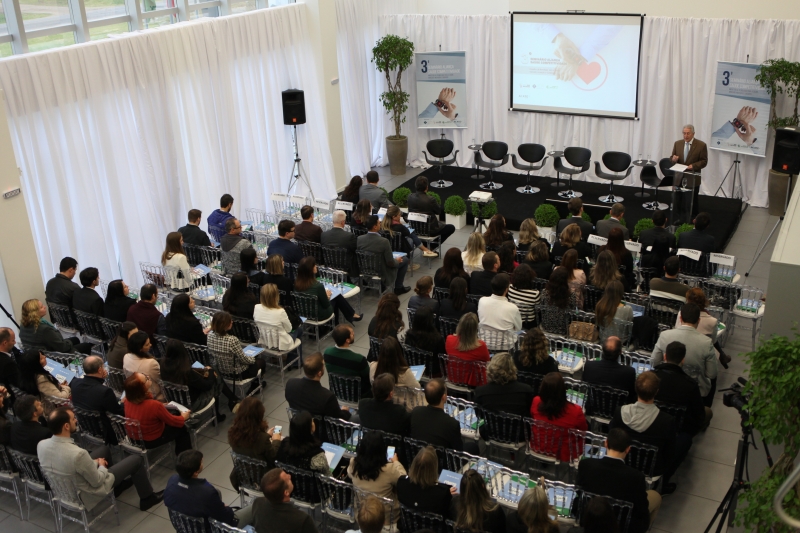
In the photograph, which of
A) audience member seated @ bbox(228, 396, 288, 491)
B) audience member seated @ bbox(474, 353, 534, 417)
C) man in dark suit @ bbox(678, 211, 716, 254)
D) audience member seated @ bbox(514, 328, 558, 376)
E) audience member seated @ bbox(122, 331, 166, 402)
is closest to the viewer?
audience member seated @ bbox(228, 396, 288, 491)

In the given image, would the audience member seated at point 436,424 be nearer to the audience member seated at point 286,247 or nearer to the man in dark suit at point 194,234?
the audience member seated at point 286,247

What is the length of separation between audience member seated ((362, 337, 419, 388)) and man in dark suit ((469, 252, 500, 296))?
204 centimetres

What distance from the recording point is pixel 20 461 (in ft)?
20.0

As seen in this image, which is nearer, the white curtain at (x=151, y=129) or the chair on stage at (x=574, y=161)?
the white curtain at (x=151, y=129)

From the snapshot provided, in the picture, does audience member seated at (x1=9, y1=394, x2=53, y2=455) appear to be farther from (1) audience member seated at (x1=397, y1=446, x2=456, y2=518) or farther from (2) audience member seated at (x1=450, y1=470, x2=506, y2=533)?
(2) audience member seated at (x1=450, y1=470, x2=506, y2=533)

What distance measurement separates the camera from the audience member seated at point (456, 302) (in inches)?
302

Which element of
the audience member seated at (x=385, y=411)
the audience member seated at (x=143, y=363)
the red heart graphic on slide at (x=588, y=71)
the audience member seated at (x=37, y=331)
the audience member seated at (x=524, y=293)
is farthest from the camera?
the red heart graphic on slide at (x=588, y=71)

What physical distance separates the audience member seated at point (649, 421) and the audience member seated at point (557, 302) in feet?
6.75

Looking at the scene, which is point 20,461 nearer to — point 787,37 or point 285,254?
point 285,254

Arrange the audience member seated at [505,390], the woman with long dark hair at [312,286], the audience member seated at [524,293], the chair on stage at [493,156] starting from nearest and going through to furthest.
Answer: the audience member seated at [505,390]
the audience member seated at [524,293]
the woman with long dark hair at [312,286]
the chair on stage at [493,156]

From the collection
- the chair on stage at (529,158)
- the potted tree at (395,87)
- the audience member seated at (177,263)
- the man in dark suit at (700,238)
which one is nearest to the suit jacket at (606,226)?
the man in dark suit at (700,238)

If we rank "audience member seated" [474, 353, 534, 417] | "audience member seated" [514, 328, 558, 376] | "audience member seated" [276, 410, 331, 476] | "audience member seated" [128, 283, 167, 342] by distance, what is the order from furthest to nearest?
1. "audience member seated" [128, 283, 167, 342]
2. "audience member seated" [514, 328, 558, 376]
3. "audience member seated" [474, 353, 534, 417]
4. "audience member seated" [276, 410, 331, 476]

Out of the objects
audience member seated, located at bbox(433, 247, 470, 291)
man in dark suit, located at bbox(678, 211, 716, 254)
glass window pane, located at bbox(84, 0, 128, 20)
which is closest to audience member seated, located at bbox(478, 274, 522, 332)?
audience member seated, located at bbox(433, 247, 470, 291)

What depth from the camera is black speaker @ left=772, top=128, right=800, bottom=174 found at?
11.1m
